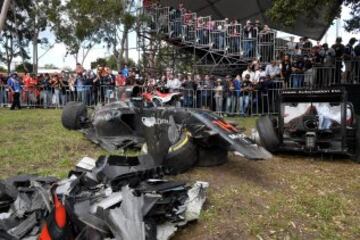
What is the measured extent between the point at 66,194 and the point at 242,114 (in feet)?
37.6

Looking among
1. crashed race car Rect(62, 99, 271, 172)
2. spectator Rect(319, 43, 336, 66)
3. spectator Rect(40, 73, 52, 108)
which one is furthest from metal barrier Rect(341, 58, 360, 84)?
spectator Rect(40, 73, 52, 108)

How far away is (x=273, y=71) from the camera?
51.6 feet

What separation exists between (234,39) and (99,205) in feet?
54.0

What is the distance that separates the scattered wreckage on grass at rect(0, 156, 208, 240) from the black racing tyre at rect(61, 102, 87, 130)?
16.8ft

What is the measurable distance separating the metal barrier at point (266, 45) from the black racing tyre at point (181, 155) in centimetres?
1243

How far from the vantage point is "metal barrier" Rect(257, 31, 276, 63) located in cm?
1844

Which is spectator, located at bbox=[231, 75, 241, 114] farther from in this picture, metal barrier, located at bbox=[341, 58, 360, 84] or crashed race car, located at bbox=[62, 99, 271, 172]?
crashed race car, located at bbox=[62, 99, 271, 172]

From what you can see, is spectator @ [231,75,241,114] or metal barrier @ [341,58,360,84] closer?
metal barrier @ [341,58,360,84]

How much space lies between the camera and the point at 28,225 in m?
4.33

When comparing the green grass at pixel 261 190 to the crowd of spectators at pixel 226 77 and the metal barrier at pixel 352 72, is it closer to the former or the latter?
the crowd of spectators at pixel 226 77

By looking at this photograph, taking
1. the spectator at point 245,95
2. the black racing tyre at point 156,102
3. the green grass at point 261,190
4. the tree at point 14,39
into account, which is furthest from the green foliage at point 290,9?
the tree at point 14,39

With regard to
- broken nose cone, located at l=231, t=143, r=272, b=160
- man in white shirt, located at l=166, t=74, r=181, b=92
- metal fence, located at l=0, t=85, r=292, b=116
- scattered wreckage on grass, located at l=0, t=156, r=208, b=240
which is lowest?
scattered wreckage on grass, located at l=0, t=156, r=208, b=240

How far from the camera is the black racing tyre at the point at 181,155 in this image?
6.63 meters

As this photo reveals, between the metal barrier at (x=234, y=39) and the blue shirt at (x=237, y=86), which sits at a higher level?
the metal barrier at (x=234, y=39)
